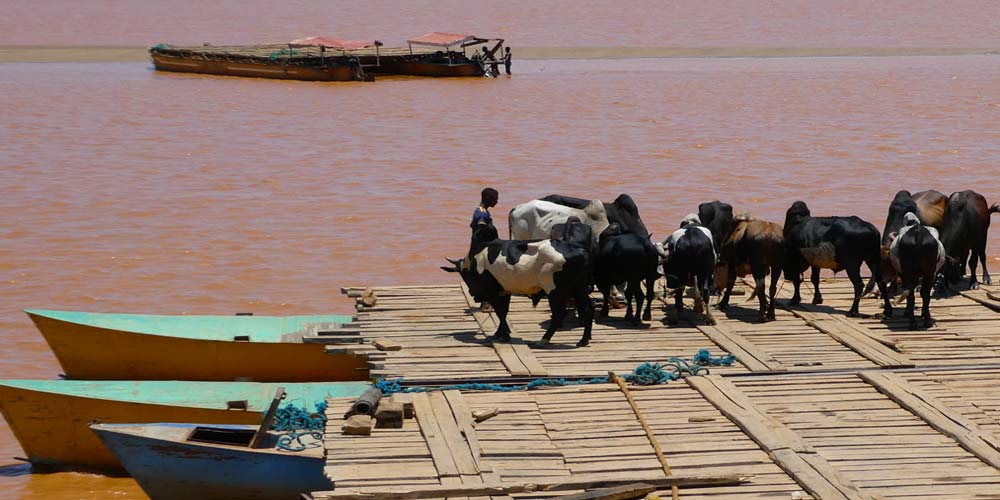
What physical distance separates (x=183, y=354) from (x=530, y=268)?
3.80 meters

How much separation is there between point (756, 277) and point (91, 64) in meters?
43.0

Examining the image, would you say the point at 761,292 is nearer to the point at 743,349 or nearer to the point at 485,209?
the point at 743,349

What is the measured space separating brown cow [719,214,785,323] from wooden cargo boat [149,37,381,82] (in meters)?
33.8

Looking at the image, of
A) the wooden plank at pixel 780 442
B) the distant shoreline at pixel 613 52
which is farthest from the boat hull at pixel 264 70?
the wooden plank at pixel 780 442

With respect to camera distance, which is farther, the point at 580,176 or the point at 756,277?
the point at 580,176

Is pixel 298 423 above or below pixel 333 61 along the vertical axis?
below

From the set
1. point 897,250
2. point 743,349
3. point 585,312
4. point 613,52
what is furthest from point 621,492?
point 613,52

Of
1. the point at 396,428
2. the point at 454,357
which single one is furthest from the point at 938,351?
the point at 396,428

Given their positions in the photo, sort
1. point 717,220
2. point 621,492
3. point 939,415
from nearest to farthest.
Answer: point 621,492 → point 939,415 → point 717,220

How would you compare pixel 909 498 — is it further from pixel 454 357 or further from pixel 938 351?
pixel 454 357

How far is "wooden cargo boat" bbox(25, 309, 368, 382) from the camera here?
1329cm

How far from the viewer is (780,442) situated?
9.41 meters

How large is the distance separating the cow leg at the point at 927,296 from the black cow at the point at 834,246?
1.27 feet

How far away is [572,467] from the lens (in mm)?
9055
